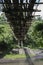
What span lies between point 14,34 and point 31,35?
0.90 feet

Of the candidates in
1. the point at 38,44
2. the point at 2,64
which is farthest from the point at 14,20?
the point at 2,64

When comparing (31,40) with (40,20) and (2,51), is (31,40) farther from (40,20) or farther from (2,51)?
(2,51)

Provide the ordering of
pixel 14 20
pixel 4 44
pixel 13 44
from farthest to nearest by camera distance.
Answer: pixel 13 44 → pixel 4 44 → pixel 14 20

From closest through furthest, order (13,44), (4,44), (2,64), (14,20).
A: (2,64)
(14,20)
(4,44)
(13,44)

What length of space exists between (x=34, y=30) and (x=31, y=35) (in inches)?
6.1

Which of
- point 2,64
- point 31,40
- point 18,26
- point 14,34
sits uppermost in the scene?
point 2,64

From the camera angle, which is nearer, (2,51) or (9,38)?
(2,51)

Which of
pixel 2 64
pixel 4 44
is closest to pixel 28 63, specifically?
pixel 2 64

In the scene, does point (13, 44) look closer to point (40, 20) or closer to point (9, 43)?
point (9, 43)

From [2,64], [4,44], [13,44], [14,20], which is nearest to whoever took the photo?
[2,64]

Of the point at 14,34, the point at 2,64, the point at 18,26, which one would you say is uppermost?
the point at 2,64

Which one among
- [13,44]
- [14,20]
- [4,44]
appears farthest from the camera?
[13,44]

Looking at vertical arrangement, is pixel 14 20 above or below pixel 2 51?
above

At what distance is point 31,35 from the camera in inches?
102
